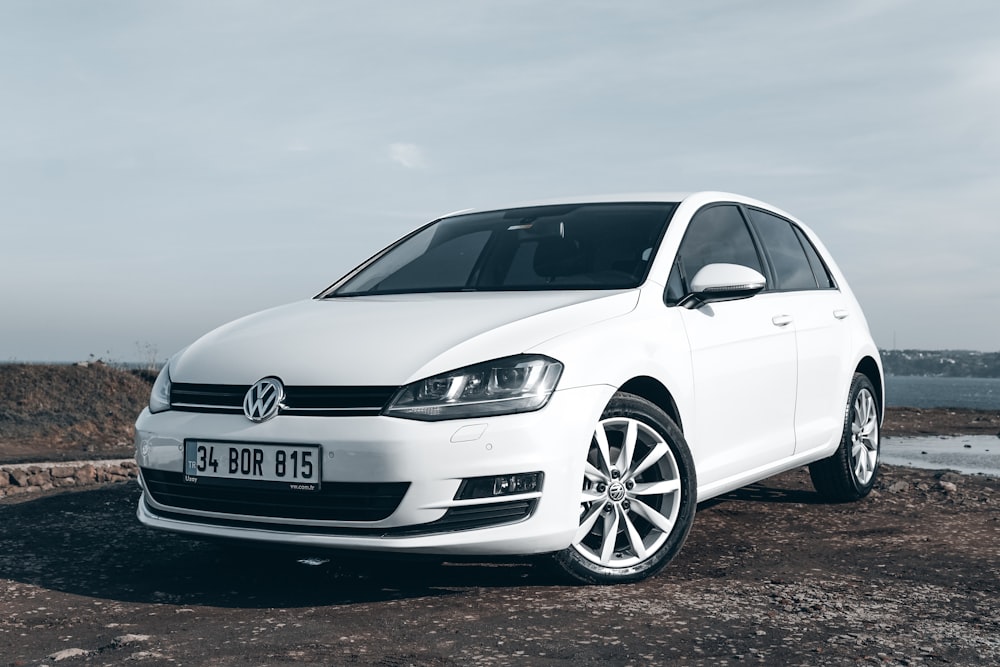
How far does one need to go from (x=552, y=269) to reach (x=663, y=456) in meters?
1.17

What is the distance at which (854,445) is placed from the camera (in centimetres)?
642

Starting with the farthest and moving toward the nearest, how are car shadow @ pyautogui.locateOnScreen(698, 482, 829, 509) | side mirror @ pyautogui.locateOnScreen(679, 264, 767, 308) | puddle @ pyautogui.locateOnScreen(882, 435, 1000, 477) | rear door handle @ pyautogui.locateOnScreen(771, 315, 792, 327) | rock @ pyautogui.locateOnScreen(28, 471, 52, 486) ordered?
puddle @ pyautogui.locateOnScreen(882, 435, 1000, 477) → rock @ pyautogui.locateOnScreen(28, 471, 52, 486) → car shadow @ pyautogui.locateOnScreen(698, 482, 829, 509) → rear door handle @ pyautogui.locateOnScreen(771, 315, 792, 327) → side mirror @ pyautogui.locateOnScreen(679, 264, 767, 308)

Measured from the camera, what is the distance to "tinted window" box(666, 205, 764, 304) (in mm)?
4773

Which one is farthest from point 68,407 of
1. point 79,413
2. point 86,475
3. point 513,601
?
point 513,601

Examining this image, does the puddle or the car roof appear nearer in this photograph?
the car roof

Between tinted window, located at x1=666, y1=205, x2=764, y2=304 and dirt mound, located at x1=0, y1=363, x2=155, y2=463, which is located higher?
tinted window, located at x1=666, y1=205, x2=764, y2=304

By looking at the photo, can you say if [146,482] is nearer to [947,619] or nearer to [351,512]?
[351,512]

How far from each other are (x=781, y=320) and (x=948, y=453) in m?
5.87

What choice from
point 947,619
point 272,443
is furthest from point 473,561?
point 947,619

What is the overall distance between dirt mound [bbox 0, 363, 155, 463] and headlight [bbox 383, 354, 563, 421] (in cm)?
834

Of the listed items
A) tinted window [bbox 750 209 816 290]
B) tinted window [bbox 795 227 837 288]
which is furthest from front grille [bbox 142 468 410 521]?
tinted window [bbox 795 227 837 288]

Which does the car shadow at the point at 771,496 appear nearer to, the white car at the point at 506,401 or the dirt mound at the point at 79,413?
the white car at the point at 506,401

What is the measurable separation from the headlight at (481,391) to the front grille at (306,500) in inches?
10.7

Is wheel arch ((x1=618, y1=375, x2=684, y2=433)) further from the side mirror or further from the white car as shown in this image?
the side mirror
